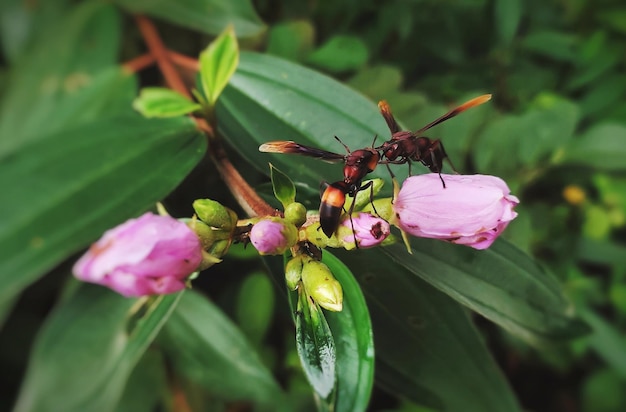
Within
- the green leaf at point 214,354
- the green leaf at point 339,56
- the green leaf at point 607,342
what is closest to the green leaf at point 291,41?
the green leaf at point 339,56

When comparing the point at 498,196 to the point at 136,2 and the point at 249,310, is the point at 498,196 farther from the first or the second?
the point at 136,2

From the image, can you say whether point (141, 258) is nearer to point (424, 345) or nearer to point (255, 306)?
point (424, 345)

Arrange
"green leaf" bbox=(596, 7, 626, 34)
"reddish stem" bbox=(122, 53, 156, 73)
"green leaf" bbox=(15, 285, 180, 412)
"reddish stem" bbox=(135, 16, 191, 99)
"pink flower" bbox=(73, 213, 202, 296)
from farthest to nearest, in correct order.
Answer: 1. "green leaf" bbox=(596, 7, 626, 34)
2. "reddish stem" bbox=(122, 53, 156, 73)
3. "reddish stem" bbox=(135, 16, 191, 99)
4. "green leaf" bbox=(15, 285, 180, 412)
5. "pink flower" bbox=(73, 213, 202, 296)

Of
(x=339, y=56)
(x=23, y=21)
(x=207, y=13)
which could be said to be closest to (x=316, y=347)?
(x=339, y=56)

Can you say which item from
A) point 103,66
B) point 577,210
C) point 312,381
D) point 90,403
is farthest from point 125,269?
point 577,210

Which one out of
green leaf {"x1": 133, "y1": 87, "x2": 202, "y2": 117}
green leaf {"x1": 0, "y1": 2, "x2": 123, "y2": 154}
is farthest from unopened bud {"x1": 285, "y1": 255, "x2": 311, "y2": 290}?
green leaf {"x1": 0, "y1": 2, "x2": 123, "y2": 154}

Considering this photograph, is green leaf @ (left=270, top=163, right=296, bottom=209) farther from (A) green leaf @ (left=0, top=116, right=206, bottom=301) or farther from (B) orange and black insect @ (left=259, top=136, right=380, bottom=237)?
(A) green leaf @ (left=0, top=116, right=206, bottom=301)
